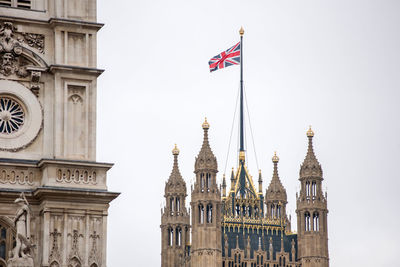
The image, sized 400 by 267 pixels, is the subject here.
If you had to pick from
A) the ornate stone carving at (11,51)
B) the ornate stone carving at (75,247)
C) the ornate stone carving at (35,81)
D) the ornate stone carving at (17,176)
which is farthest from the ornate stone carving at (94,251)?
the ornate stone carving at (11,51)

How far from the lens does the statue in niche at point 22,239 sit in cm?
4000

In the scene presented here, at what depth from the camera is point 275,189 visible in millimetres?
124375

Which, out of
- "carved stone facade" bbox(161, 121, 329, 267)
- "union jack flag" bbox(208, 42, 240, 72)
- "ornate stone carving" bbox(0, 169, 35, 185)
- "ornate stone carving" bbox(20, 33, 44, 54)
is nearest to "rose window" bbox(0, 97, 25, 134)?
"ornate stone carving" bbox(0, 169, 35, 185)

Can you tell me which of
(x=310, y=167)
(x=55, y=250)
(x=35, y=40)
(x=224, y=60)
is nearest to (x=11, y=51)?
(x=35, y=40)

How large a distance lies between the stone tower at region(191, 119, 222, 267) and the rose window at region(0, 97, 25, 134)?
241ft

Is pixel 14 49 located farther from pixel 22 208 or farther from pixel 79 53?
pixel 22 208

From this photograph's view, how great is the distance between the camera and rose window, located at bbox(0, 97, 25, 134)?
43.3 metres

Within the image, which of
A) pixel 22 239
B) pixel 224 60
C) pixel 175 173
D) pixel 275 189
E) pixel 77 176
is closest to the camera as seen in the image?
pixel 22 239

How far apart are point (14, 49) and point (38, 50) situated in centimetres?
88

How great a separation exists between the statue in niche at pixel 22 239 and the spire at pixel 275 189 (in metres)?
83.7

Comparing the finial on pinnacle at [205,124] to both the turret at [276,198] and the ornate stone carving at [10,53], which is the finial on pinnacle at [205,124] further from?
the ornate stone carving at [10,53]

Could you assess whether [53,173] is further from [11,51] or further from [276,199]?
[276,199]

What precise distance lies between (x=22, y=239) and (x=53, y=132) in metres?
4.38

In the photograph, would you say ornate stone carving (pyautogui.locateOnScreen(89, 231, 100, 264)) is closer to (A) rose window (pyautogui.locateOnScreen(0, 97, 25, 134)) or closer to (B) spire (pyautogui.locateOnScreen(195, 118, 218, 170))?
(A) rose window (pyautogui.locateOnScreen(0, 97, 25, 134))
